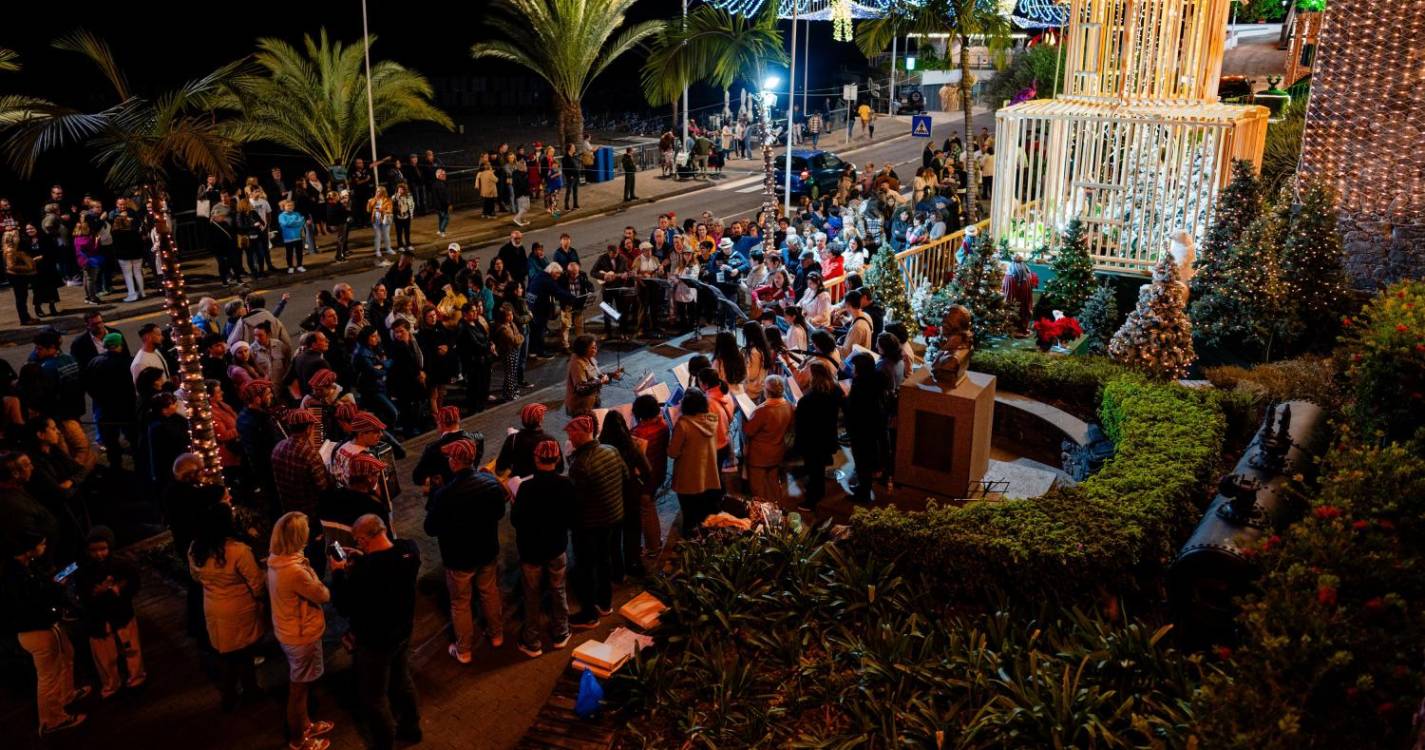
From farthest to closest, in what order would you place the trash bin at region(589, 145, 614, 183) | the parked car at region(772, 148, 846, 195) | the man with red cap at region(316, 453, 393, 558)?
1. the trash bin at region(589, 145, 614, 183)
2. the parked car at region(772, 148, 846, 195)
3. the man with red cap at region(316, 453, 393, 558)

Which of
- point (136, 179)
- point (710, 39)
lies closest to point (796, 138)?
point (710, 39)

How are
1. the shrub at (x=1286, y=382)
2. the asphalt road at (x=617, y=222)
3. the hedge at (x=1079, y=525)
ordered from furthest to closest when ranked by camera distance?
1. the asphalt road at (x=617, y=222)
2. the shrub at (x=1286, y=382)
3. the hedge at (x=1079, y=525)

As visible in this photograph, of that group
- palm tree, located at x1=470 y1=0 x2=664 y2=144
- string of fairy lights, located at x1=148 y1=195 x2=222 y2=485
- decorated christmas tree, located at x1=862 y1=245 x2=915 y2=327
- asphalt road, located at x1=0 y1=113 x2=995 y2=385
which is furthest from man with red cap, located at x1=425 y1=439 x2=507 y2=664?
palm tree, located at x1=470 y1=0 x2=664 y2=144

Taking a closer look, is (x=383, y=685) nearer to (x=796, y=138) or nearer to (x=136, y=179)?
(x=136, y=179)

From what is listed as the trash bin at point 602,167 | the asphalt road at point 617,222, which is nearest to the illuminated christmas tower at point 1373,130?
the asphalt road at point 617,222

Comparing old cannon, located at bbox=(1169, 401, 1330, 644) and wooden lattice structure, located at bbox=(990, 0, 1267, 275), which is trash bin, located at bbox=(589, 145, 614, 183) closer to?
wooden lattice structure, located at bbox=(990, 0, 1267, 275)

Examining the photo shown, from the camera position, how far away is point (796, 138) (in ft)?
130

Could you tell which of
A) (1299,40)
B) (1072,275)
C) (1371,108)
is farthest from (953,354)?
(1299,40)

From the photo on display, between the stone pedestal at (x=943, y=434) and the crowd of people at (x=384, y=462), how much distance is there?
0.27 m

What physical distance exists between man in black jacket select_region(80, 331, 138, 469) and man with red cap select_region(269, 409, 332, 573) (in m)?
3.49

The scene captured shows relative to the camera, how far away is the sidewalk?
17.6m

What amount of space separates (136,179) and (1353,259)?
13.6 m

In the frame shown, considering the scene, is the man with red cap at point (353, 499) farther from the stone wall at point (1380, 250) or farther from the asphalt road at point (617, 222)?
the stone wall at point (1380, 250)

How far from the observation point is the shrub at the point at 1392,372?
7.86 meters
